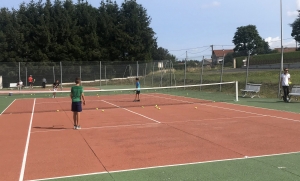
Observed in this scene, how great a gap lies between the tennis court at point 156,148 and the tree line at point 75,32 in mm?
43472

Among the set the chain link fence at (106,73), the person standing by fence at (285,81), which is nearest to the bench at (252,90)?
the person standing by fence at (285,81)

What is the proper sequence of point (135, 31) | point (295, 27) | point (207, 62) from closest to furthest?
point (207, 62) → point (135, 31) → point (295, 27)

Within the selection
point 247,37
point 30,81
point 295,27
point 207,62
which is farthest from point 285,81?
point 247,37

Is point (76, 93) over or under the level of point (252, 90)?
over

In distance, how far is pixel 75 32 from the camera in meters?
58.0

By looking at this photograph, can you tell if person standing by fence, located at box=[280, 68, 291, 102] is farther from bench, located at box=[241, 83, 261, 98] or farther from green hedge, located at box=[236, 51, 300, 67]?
Result: green hedge, located at box=[236, 51, 300, 67]

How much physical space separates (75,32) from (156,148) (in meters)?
52.4

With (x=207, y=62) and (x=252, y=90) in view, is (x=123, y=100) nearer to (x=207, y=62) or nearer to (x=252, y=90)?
(x=252, y=90)

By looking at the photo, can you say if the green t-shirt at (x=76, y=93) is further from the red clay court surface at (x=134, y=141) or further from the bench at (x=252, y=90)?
the bench at (x=252, y=90)

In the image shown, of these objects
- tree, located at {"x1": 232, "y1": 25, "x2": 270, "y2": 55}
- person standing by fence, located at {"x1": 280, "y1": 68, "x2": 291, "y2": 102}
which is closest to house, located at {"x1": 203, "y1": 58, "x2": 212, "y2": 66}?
person standing by fence, located at {"x1": 280, "y1": 68, "x2": 291, "y2": 102}

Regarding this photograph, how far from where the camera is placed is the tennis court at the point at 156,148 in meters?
6.18

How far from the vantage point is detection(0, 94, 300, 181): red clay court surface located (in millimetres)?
6891

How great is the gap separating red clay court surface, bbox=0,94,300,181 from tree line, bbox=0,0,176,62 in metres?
42.9

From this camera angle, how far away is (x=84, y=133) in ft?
34.4
